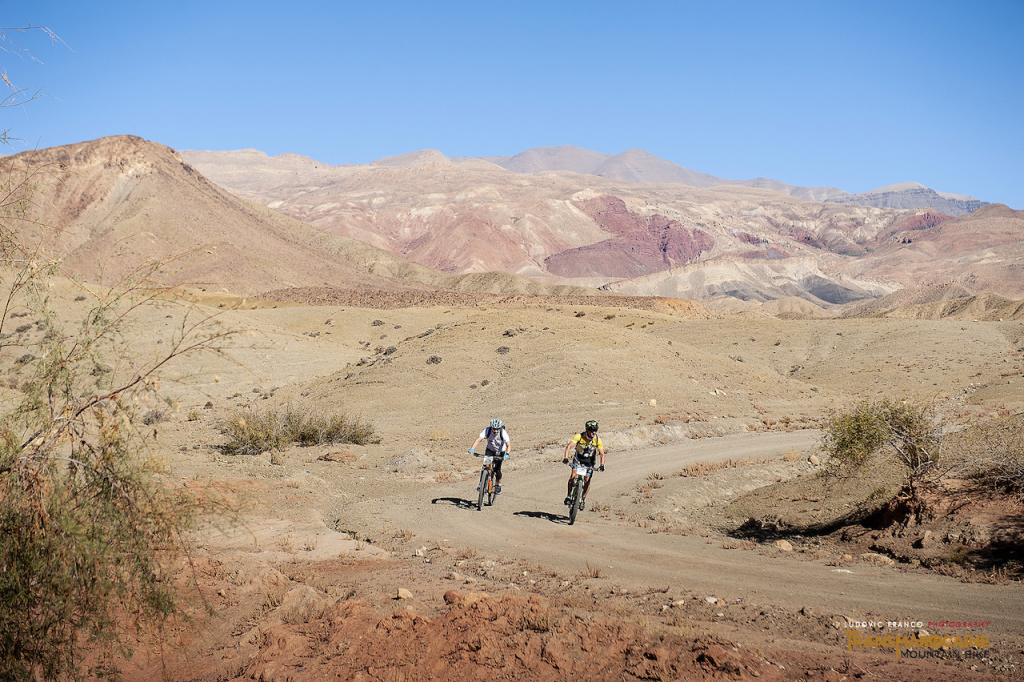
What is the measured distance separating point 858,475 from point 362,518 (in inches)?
464

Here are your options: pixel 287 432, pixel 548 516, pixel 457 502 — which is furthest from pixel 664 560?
pixel 287 432

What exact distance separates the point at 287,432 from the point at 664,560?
51.1 ft

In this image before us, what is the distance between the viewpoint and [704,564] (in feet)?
34.8

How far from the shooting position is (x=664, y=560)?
35.7 ft

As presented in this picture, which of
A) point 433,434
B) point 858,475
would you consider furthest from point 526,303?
point 858,475

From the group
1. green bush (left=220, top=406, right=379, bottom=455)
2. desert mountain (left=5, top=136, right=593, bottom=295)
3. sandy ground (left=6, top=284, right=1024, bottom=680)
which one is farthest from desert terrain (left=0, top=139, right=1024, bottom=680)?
desert mountain (left=5, top=136, right=593, bottom=295)

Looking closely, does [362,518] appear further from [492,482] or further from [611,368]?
[611,368]

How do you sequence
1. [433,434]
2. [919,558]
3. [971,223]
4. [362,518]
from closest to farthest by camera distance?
[919,558] → [362,518] → [433,434] → [971,223]

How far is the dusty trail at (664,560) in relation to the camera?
796cm

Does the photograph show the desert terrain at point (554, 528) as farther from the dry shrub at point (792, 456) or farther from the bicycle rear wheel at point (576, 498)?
the bicycle rear wheel at point (576, 498)

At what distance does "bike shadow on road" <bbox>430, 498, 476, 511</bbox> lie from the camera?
15328 mm

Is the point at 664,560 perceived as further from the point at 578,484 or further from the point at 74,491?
the point at 74,491

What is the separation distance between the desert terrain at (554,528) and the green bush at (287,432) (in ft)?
2.16

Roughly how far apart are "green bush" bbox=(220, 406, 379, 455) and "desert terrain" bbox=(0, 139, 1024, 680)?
66 centimetres
